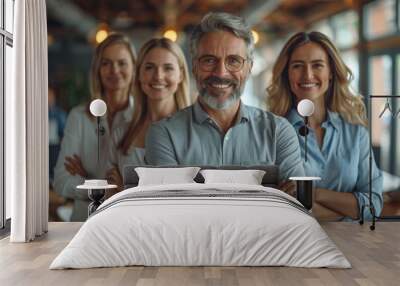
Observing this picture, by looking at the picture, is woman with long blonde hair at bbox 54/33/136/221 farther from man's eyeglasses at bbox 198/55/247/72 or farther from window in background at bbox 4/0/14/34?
window in background at bbox 4/0/14/34

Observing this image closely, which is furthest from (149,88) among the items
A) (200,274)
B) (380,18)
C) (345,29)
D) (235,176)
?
(200,274)

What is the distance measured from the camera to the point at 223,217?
17.4ft

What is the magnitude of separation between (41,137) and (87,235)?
7.45 feet

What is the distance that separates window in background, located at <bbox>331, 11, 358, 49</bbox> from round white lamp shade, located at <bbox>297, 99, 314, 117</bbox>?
3.14 ft

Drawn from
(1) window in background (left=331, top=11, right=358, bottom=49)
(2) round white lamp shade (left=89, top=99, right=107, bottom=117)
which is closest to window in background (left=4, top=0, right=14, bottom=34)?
(2) round white lamp shade (left=89, top=99, right=107, bottom=117)

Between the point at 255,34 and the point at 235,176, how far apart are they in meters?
1.96

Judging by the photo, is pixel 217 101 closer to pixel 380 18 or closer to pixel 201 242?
pixel 380 18

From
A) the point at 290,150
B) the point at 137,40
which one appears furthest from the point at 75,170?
the point at 290,150

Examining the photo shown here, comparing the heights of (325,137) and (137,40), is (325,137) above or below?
below

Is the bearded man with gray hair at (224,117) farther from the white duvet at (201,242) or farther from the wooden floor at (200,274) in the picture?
the white duvet at (201,242)

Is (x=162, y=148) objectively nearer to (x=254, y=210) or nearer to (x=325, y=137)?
(x=325, y=137)

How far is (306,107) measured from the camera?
7.97 meters

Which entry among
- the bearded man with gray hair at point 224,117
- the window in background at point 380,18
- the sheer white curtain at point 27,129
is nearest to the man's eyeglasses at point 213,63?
the bearded man with gray hair at point 224,117

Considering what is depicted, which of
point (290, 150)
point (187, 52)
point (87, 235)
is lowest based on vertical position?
point (87, 235)
